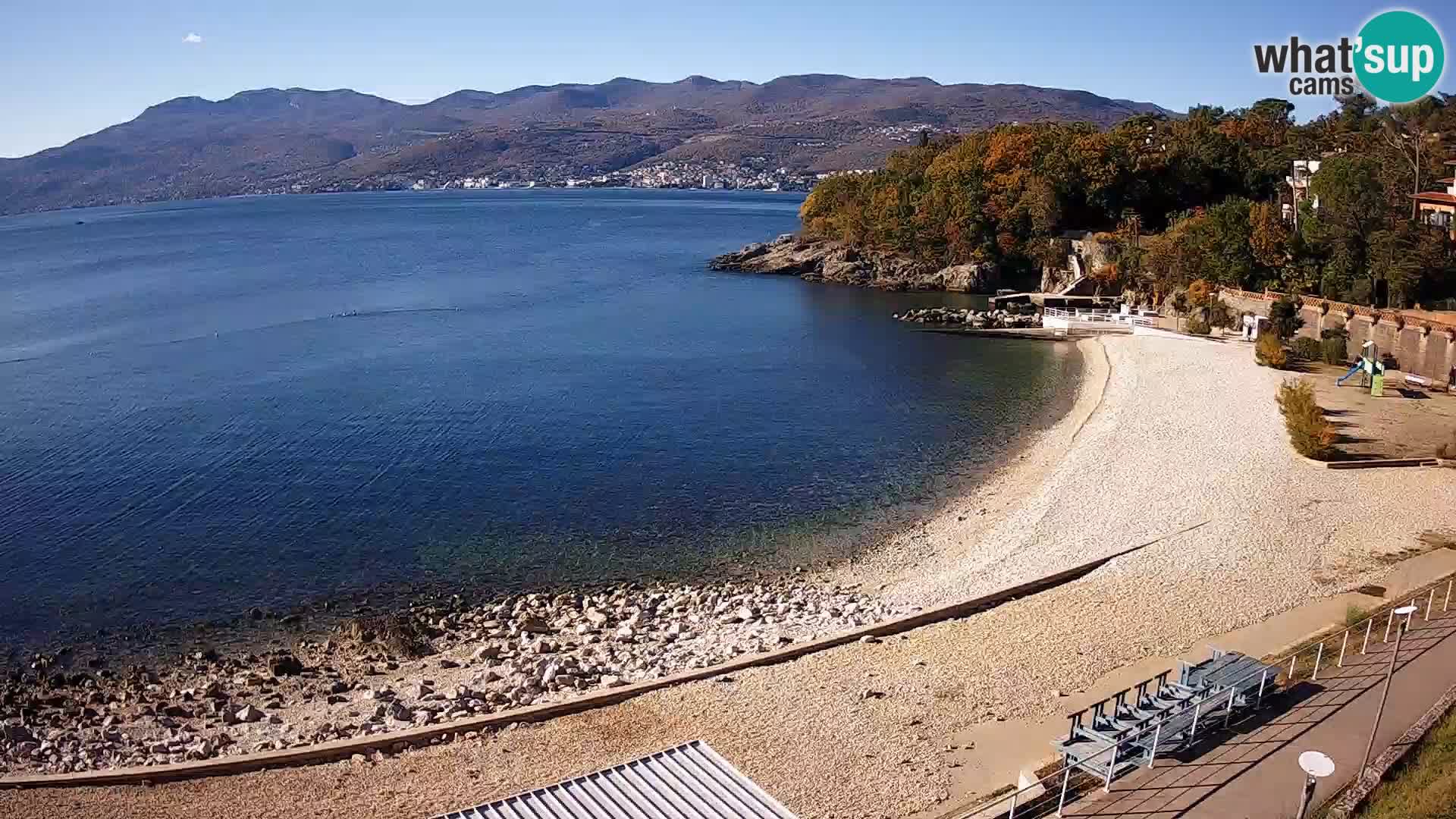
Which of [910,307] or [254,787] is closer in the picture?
[254,787]

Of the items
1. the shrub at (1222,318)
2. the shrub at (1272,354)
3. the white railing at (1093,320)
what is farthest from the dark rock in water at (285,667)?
the white railing at (1093,320)

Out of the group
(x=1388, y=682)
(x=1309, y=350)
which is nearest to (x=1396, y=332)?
(x=1309, y=350)

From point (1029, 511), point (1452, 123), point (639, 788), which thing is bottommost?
point (1029, 511)

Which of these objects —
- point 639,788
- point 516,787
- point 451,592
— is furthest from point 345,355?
point 639,788

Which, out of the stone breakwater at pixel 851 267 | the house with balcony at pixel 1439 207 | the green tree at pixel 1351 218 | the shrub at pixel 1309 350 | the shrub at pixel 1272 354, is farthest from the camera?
the stone breakwater at pixel 851 267

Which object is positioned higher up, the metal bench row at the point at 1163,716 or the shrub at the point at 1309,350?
the shrub at the point at 1309,350

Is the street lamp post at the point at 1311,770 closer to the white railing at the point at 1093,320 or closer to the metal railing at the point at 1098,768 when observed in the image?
the metal railing at the point at 1098,768

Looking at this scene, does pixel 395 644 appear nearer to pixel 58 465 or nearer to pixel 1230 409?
pixel 58 465

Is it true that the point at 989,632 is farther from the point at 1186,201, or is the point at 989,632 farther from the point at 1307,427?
the point at 1186,201

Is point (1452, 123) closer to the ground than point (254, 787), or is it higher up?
higher up
